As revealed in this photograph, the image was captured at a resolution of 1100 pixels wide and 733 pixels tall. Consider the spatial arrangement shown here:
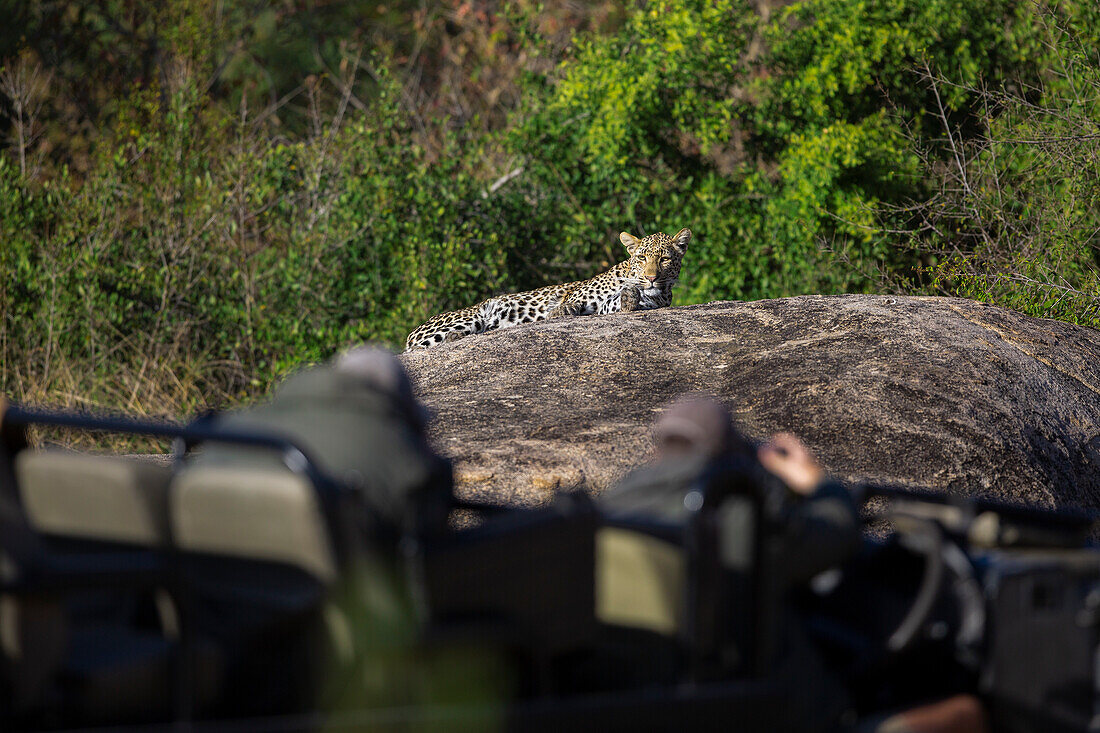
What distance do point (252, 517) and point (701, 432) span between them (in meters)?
1.07

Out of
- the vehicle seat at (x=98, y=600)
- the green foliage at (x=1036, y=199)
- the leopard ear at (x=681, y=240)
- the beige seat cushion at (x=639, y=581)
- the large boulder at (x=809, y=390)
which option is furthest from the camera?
the leopard ear at (x=681, y=240)

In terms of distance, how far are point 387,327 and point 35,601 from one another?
8817 mm

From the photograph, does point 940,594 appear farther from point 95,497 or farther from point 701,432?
point 95,497

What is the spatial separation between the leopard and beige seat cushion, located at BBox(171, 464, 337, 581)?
297 inches

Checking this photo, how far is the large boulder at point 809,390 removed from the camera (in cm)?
546

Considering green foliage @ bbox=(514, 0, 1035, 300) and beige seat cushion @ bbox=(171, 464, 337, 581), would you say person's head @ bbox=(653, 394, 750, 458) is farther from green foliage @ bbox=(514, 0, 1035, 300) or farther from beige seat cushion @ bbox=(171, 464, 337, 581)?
green foliage @ bbox=(514, 0, 1035, 300)

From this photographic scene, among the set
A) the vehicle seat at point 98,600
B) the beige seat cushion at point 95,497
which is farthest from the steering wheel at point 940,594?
the beige seat cushion at point 95,497

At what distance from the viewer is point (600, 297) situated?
1038 centimetres

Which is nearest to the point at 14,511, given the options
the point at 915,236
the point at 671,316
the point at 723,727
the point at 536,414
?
the point at 723,727

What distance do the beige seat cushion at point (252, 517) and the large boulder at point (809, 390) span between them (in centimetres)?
262

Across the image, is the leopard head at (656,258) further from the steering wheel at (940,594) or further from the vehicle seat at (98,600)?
the vehicle seat at (98,600)

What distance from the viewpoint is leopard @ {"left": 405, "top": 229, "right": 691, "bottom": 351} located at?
1016 centimetres

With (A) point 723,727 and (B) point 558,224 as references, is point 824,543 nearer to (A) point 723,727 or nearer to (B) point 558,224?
(A) point 723,727

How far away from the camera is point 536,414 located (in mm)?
6070
